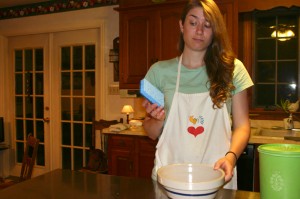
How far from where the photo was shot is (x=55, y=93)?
4043 millimetres

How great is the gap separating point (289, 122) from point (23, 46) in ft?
11.3

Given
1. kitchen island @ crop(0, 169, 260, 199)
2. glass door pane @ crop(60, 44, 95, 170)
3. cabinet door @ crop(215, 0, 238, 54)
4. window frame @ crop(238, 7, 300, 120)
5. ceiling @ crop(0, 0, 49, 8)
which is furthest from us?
ceiling @ crop(0, 0, 49, 8)

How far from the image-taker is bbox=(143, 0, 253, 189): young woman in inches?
49.3

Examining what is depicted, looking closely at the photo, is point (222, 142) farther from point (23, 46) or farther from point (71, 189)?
point (23, 46)

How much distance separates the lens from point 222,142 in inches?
50.3

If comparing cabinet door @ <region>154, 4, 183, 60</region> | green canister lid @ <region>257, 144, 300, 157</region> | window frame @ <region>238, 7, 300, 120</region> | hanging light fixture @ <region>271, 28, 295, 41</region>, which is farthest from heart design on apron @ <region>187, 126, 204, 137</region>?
hanging light fixture @ <region>271, 28, 295, 41</region>

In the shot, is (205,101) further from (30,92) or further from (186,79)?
(30,92)

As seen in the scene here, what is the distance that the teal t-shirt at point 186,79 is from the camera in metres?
1.28

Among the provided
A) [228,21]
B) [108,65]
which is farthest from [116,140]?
[228,21]

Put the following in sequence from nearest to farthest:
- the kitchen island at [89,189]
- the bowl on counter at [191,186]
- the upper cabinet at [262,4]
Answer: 1. the bowl on counter at [191,186]
2. the kitchen island at [89,189]
3. the upper cabinet at [262,4]

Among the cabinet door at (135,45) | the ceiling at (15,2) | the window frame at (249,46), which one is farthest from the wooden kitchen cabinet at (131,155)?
the ceiling at (15,2)

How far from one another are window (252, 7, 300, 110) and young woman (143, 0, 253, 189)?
1935mm

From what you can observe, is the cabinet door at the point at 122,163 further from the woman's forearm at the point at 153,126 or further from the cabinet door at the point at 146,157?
the woman's forearm at the point at 153,126

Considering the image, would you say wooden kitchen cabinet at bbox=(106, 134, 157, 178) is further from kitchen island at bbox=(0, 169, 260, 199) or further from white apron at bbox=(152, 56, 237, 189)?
kitchen island at bbox=(0, 169, 260, 199)
